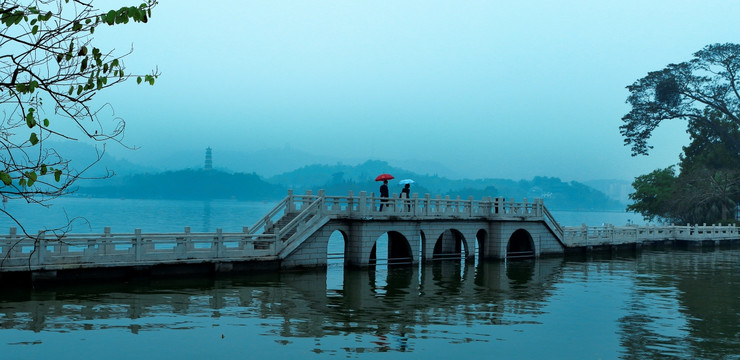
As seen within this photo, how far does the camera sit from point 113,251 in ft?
82.5

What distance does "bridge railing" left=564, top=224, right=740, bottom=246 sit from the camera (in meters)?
47.1

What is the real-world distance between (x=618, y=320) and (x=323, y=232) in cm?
1362

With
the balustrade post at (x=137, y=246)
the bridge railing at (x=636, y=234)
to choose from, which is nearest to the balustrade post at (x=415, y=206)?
the balustrade post at (x=137, y=246)

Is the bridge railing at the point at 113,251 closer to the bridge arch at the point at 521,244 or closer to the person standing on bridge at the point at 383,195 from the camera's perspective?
the person standing on bridge at the point at 383,195

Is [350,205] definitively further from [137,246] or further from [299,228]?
[137,246]

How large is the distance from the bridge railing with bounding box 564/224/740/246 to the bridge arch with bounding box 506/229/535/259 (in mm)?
3549

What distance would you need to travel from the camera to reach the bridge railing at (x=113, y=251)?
22672 mm

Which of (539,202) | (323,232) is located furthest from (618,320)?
(539,202)

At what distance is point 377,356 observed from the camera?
1542 cm

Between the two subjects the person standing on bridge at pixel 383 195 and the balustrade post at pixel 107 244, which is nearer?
the balustrade post at pixel 107 244

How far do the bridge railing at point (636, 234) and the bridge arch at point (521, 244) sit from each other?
355 centimetres

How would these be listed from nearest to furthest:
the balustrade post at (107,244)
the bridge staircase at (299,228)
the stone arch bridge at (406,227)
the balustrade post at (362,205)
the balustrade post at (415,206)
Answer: the balustrade post at (107,244) → the bridge staircase at (299,228) → the stone arch bridge at (406,227) → the balustrade post at (362,205) → the balustrade post at (415,206)

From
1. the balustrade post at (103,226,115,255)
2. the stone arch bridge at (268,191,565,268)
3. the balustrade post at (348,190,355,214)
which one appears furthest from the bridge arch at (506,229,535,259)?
the balustrade post at (103,226,115,255)

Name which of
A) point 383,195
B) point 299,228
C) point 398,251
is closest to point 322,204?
point 299,228
